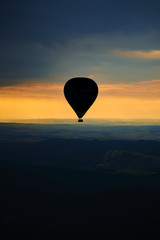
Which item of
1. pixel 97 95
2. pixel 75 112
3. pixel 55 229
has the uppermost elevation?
pixel 97 95

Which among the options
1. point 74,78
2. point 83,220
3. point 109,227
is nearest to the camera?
point 74,78

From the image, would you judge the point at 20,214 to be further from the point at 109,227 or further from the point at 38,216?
the point at 109,227

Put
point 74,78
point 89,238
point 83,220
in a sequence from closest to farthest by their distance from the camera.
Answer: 1. point 74,78
2. point 89,238
3. point 83,220

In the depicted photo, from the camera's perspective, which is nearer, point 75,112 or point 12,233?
point 75,112

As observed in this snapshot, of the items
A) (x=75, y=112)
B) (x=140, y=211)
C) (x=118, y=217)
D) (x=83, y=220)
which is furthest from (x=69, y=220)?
(x=75, y=112)

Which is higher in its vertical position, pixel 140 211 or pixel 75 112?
pixel 75 112

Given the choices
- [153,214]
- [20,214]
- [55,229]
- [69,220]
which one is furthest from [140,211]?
[20,214]

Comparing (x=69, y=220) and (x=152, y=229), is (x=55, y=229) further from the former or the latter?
(x=152, y=229)
